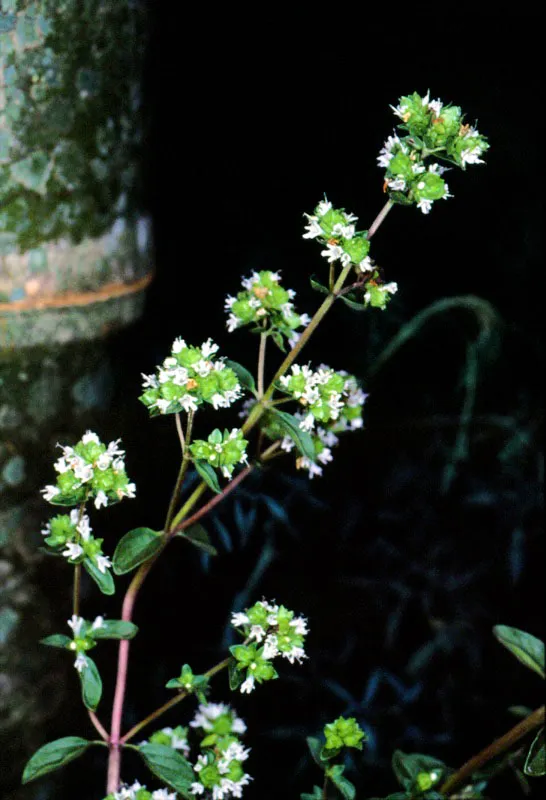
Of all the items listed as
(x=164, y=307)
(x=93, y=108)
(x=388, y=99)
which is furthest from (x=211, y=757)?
(x=388, y=99)

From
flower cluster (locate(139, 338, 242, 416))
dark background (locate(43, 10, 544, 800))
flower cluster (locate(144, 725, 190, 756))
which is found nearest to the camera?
flower cluster (locate(139, 338, 242, 416))

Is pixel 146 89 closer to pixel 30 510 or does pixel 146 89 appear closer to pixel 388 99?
pixel 30 510

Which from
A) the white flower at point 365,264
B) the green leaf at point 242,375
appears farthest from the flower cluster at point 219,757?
the white flower at point 365,264

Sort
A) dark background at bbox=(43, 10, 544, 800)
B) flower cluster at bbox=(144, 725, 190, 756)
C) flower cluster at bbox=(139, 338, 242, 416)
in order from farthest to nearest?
1. dark background at bbox=(43, 10, 544, 800)
2. flower cluster at bbox=(144, 725, 190, 756)
3. flower cluster at bbox=(139, 338, 242, 416)

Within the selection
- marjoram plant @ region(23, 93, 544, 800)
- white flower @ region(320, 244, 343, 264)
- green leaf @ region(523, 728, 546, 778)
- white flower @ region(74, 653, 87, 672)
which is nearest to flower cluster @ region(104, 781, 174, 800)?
marjoram plant @ region(23, 93, 544, 800)

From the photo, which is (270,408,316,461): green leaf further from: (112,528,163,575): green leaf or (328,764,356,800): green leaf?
(328,764,356,800): green leaf

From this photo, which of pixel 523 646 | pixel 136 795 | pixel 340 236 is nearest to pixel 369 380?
pixel 523 646

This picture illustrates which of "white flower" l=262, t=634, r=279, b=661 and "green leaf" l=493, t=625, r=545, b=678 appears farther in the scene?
"green leaf" l=493, t=625, r=545, b=678
